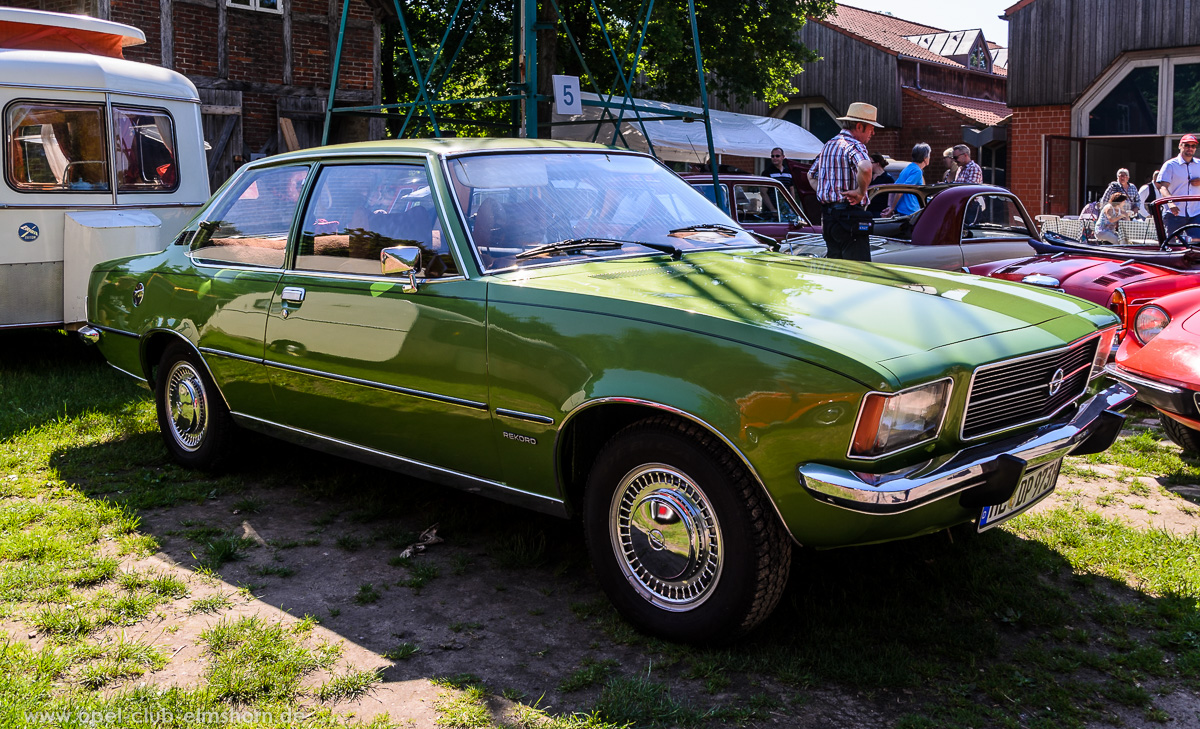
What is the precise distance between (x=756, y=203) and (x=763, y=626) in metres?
8.81

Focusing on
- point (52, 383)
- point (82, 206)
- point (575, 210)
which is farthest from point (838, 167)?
point (52, 383)

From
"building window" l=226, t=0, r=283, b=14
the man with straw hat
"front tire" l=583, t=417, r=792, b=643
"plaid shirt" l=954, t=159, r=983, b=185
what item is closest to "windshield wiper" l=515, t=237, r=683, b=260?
"front tire" l=583, t=417, r=792, b=643

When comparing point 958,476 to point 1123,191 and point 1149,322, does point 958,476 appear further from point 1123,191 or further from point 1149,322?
point 1123,191

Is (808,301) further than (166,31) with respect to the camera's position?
No

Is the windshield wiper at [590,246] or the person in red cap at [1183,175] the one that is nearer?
the windshield wiper at [590,246]

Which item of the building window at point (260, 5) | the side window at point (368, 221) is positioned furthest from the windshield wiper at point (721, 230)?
the building window at point (260, 5)

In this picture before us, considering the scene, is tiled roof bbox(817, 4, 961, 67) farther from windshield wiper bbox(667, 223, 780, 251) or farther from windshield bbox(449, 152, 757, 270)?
windshield bbox(449, 152, 757, 270)

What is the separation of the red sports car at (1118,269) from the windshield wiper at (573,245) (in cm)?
325

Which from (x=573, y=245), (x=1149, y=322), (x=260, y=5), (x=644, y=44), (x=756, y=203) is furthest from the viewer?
(x=644, y=44)

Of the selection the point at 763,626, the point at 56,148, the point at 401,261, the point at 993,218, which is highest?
the point at 56,148

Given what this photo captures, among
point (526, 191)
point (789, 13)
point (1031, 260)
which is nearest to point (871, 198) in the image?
point (1031, 260)

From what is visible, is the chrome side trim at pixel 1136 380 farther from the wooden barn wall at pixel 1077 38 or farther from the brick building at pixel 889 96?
the brick building at pixel 889 96

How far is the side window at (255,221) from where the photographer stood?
15.9 feet

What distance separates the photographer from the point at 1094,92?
66.3 ft
